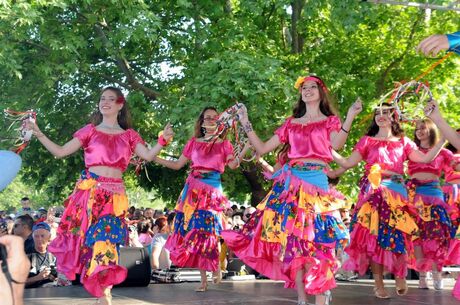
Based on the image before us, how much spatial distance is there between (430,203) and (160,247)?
3549mm

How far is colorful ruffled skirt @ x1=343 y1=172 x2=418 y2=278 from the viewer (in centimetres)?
720

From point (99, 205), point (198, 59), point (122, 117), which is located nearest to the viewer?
point (99, 205)

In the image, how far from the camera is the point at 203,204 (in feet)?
26.5

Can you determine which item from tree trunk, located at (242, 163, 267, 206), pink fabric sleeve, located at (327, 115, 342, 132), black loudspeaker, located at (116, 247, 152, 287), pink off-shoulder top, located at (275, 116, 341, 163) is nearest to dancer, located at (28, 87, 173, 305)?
pink off-shoulder top, located at (275, 116, 341, 163)

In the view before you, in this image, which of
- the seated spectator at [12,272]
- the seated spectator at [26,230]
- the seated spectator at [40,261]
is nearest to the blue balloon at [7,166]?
the seated spectator at [12,272]

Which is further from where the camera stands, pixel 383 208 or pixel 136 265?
pixel 136 265

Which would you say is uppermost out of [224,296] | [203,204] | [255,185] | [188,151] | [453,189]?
[255,185]

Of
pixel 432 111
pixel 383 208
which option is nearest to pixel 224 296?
pixel 383 208

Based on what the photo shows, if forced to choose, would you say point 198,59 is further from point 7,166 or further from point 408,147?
point 7,166

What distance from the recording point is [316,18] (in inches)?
613

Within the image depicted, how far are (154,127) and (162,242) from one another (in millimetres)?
5409

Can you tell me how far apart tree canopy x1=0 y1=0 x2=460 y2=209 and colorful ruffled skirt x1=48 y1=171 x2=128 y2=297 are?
5.40 meters

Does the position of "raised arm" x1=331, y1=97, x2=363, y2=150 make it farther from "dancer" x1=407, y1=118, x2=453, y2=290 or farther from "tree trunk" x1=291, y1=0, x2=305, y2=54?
"tree trunk" x1=291, y1=0, x2=305, y2=54

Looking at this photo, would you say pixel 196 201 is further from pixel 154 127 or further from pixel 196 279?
pixel 154 127
